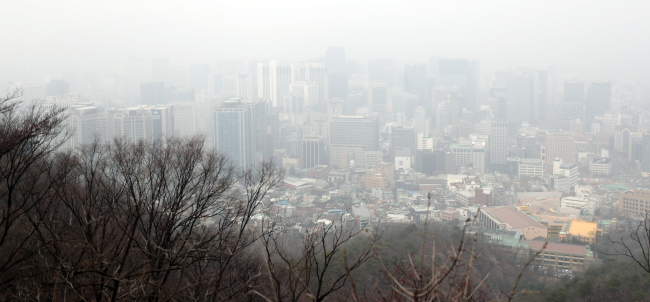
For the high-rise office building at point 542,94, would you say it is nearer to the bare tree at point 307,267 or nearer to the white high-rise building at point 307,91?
the white high-rise building at point 307,91

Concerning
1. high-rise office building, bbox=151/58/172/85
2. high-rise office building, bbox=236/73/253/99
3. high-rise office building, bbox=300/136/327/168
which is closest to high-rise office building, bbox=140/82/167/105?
high-rise office building, bbox=151/58/172/85

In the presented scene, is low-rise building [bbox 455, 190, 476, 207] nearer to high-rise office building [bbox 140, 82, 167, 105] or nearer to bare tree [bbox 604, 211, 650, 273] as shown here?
bare tree [bbox 604, 211, 650, 273]

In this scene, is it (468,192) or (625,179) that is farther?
(625,179)

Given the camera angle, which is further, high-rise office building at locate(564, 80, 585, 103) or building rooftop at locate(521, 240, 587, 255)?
high-rise office building at locate(564, 80, 585, 103)

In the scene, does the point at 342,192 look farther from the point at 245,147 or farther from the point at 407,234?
the point at 407,234

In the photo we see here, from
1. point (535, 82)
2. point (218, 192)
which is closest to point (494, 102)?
point (535, 82)

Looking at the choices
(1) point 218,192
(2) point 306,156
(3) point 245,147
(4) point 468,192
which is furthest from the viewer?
(2) point 306,156
